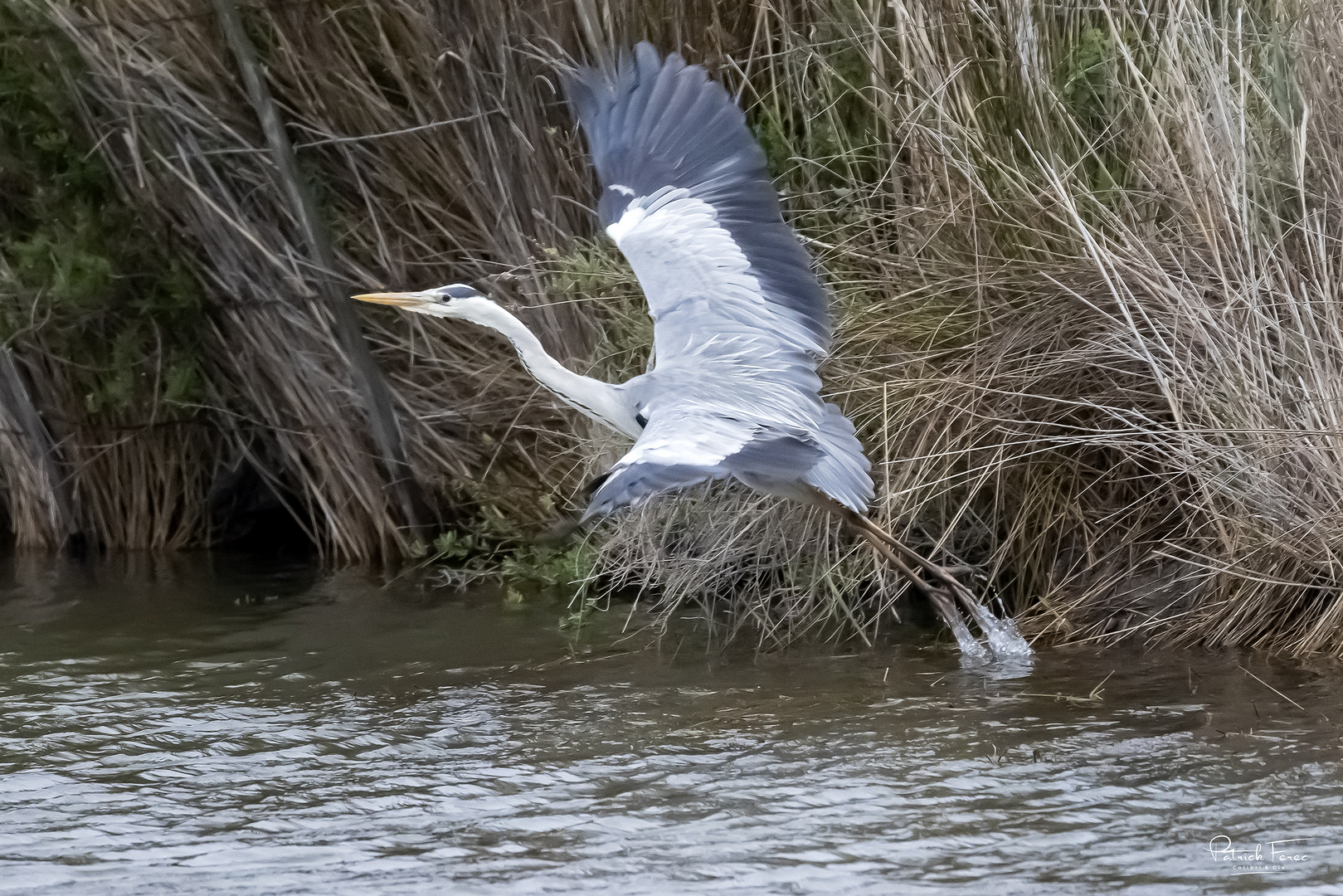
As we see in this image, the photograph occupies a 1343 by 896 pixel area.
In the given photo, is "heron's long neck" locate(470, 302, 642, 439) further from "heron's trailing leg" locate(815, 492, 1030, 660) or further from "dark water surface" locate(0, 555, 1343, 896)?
"dark water surface" locate(0, 555, 1343, 896)

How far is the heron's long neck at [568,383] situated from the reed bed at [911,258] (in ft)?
1.54

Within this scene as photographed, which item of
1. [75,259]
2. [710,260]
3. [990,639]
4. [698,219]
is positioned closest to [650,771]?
[990,639]

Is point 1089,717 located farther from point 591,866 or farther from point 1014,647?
point 591,866

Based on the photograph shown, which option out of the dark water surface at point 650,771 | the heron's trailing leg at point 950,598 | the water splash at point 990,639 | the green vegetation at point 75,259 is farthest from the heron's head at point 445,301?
the green vegetation at point 75,259

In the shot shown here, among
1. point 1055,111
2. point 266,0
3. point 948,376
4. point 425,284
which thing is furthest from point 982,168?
point 266,0

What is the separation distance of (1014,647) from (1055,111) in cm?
172

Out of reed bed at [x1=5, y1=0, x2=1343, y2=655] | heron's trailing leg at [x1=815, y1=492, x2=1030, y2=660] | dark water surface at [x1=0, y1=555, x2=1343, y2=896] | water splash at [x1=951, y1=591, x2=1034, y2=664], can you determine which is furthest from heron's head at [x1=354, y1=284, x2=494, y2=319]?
water splash at [x1=951, y1=591, x2=1034, y2=664]

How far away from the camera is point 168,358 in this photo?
24.5 feet

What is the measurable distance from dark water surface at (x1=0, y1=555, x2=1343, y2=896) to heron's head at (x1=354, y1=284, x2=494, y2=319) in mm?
1174

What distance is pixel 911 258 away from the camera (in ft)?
16.9

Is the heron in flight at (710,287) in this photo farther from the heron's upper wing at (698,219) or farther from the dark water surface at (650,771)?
the dark water surface at (650,771)

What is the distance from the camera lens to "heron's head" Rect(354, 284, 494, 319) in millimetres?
5406

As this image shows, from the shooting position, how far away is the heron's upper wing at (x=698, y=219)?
16.3 ft

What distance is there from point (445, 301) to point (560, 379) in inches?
22.8
